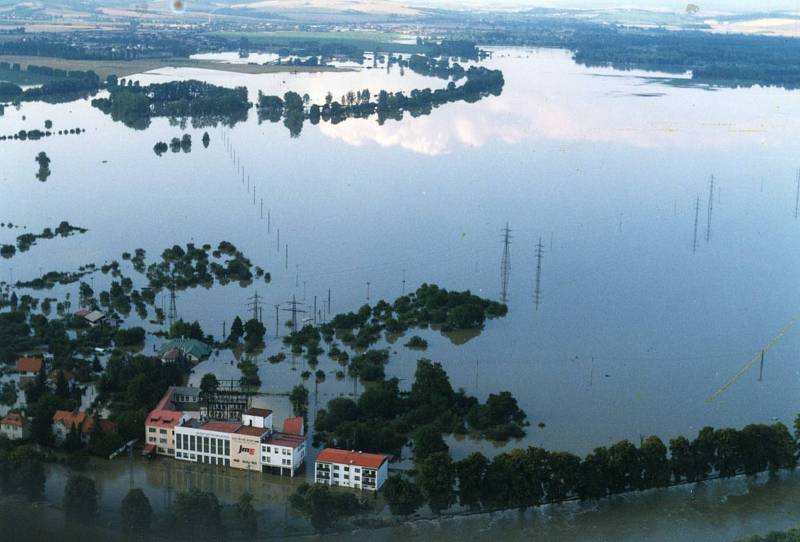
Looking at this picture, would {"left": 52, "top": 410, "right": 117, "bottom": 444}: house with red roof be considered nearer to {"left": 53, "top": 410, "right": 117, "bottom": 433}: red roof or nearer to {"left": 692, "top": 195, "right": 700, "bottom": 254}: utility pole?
{"left": 53, "top": 410, "right": 117, "bottom": 433}: red roof

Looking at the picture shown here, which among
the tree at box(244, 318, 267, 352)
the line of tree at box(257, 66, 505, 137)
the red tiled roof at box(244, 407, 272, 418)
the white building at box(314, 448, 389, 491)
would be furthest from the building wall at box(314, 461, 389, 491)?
the line of tree at box(257, 66, 505, 137)

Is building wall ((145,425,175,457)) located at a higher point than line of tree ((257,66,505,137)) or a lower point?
lower

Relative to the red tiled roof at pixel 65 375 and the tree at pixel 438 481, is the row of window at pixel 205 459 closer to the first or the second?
the tree at pixel 438 481

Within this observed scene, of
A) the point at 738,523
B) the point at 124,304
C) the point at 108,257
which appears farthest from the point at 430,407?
the point at 108,257

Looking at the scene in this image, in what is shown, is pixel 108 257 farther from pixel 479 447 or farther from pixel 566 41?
pixel 566 41

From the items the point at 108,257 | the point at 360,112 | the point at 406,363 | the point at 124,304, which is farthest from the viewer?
the point at 360,112
